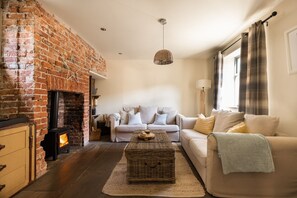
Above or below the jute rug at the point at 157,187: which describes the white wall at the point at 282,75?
above

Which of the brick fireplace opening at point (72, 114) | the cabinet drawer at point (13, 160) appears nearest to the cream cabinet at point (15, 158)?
the cabinet drawer at point (13, 160)

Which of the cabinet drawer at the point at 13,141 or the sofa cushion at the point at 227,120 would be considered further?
the sofa cushion at the point at 227,120

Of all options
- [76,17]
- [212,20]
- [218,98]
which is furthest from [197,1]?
[218,98]

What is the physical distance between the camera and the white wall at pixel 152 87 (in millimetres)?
5418

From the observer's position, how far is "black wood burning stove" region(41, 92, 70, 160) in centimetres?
291

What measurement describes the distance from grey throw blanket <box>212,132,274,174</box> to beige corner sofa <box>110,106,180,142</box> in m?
2.48

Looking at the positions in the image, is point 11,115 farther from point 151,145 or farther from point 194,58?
point 194,58

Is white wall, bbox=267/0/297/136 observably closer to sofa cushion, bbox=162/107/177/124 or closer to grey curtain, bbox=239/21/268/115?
grey curtain, bbox=239/21/268/115

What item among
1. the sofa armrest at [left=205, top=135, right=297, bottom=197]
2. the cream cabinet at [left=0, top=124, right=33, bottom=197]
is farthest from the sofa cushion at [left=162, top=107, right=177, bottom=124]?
the cream cabinet at [left=0, top=124, right=33, bottom=197]

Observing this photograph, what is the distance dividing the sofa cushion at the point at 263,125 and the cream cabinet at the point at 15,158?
280 cm

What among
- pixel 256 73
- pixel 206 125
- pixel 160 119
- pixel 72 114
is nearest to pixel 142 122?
pixel 160 119

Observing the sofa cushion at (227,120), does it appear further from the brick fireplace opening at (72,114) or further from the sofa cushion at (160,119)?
the brick fireplace opening at (72,114)

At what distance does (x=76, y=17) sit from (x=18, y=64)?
45.1 inches

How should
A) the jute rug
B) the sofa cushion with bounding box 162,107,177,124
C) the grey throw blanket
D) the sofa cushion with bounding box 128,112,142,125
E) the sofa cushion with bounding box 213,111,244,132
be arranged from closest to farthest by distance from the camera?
1. the grey throw blanket
2. the jute rug
3. the sofa cushion with bounding box 213,111,244,132
4. the sofa cushion with bounding box 128,112,142,125
5. the sofa cushion with bounding box 162,107,177,124
